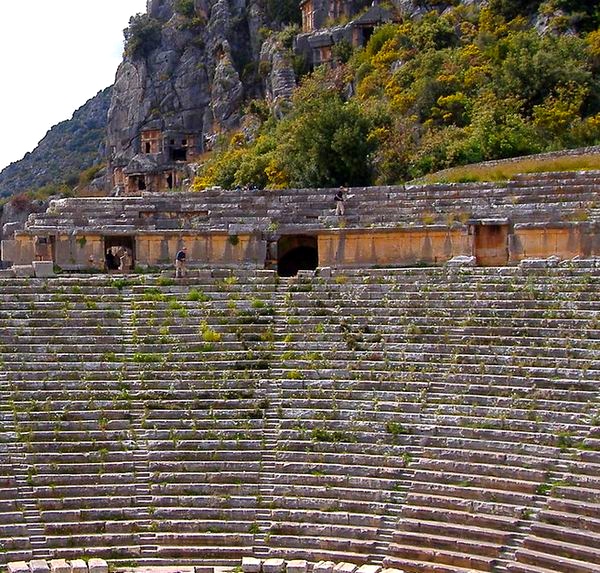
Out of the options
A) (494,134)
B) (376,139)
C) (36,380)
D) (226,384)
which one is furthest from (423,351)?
(376,139)

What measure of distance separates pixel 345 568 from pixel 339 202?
31.8ft

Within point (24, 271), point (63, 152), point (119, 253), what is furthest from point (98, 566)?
point (63, 152)

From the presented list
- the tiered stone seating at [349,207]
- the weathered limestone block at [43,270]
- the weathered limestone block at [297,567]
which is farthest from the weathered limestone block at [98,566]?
the tiered stone seating at [349,207]

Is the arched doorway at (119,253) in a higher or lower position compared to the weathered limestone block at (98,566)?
higher

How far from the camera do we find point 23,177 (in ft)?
349

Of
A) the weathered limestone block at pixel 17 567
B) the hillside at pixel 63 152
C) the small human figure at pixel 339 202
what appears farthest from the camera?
the hillside at pixel 63 152

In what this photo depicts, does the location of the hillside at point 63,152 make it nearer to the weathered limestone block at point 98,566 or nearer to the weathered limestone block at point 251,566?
the weathered limestone block at point 98,566

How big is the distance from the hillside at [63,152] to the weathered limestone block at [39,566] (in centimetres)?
8059

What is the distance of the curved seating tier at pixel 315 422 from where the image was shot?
49.7 feet

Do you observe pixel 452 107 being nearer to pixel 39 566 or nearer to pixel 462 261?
pixel 462 261

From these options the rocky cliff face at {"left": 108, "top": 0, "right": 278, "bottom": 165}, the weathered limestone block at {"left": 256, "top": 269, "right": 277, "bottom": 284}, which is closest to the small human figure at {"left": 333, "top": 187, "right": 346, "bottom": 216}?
the weathered limestone block at {"left": 256, "top": 269, "right": 277, "bottom": 284}

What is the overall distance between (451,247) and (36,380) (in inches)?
325

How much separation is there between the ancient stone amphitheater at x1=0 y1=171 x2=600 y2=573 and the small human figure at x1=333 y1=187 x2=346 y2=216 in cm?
201

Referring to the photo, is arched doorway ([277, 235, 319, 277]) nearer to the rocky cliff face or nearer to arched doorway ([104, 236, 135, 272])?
arched doorway ([104, 236, 135, 272])
